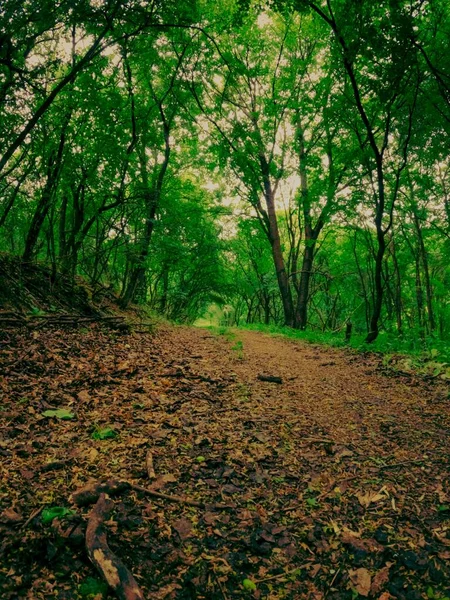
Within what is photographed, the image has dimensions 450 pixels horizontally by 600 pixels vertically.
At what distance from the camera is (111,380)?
13.3 ft

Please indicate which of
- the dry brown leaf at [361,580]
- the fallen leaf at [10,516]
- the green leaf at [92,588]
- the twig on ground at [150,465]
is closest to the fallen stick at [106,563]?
the green leaf at [92,588]

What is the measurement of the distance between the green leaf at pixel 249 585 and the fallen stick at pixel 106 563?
1.71ft

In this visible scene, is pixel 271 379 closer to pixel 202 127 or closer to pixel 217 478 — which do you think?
pixel 217 478

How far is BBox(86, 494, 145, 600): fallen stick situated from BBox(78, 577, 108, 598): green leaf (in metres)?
0.03

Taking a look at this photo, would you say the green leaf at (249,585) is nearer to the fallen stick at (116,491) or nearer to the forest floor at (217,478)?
the forest floor at (217,478)

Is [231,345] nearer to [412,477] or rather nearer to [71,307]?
[71,307]

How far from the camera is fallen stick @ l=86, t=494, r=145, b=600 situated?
157cm

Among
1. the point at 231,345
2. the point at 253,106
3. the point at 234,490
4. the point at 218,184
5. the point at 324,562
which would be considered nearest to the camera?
the point at 324,562

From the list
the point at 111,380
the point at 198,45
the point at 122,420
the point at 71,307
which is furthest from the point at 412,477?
the point at 198,45

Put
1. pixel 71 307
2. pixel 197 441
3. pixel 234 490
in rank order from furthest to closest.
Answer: pixel 71 307, pixel 197 441, pixel 234 490

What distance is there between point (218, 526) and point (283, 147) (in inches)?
629

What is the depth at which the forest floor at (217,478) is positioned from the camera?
1759mm

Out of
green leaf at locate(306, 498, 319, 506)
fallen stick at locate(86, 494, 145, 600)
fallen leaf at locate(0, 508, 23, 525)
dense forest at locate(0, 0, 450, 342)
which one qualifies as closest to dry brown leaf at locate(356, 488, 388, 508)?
green leaf at locate(306, 498, 319, 506)

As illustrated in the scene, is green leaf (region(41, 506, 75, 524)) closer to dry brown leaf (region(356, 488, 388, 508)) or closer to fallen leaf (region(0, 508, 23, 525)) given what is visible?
fallen leaf (region(0, 508, 23, 525))
